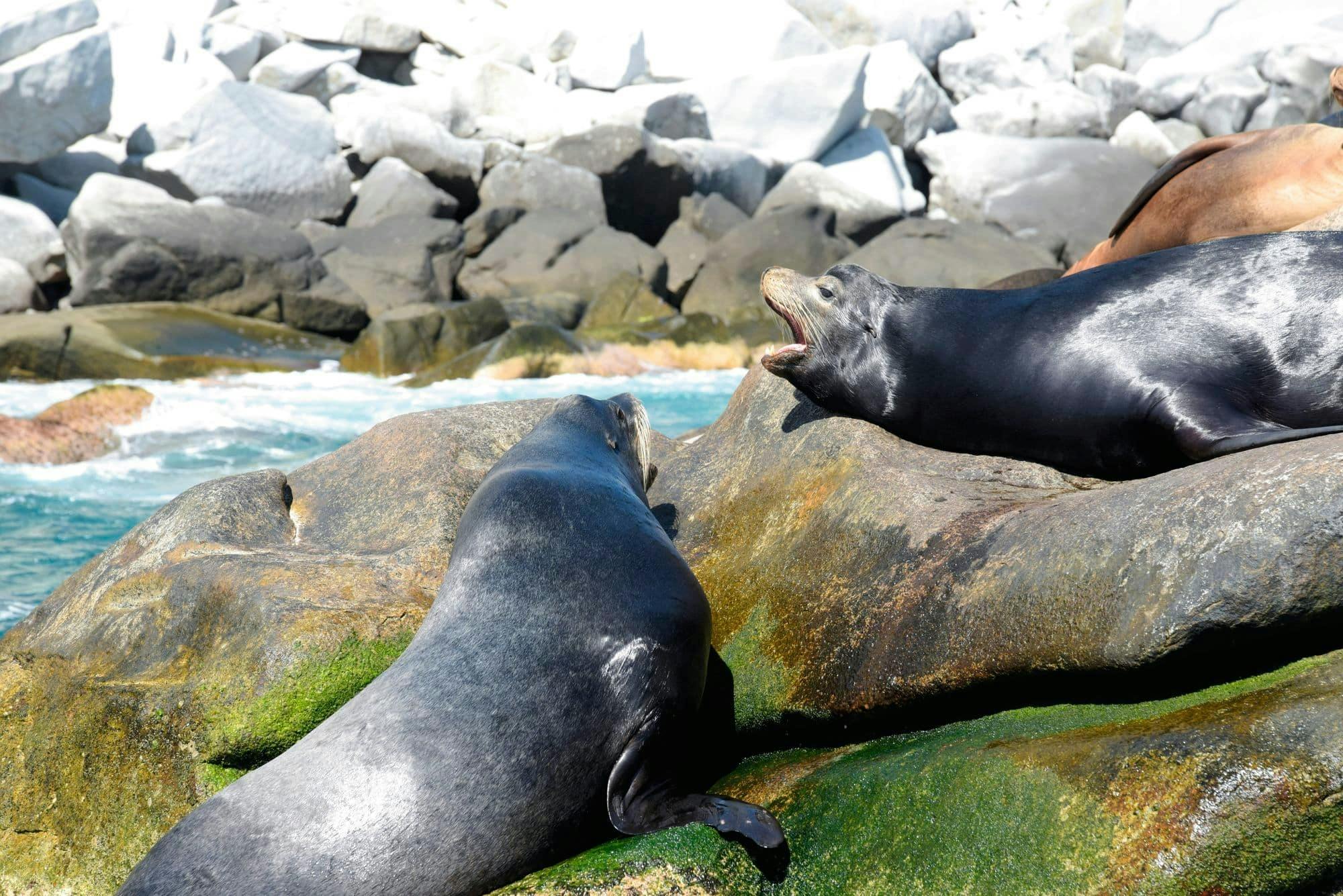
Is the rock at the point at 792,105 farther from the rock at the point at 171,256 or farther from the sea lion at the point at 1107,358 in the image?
the sea lion at the point at 1107,358

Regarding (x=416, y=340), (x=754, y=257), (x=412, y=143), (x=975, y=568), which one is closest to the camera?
(x=975, y=568)

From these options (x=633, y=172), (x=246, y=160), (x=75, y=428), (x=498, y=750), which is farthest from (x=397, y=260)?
(x=498, y=750)

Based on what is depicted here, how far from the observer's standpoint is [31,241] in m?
21.0

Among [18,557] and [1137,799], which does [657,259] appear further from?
[1137,799]

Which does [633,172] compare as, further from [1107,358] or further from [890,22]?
[1107,358]

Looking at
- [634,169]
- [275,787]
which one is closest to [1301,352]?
[275,787]

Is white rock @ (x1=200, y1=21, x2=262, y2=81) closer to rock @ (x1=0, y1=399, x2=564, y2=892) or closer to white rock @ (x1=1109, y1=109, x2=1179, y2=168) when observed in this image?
white rock @ (x1=1109, y1=109, x2=1179, y2=168)

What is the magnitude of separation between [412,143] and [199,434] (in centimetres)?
1442

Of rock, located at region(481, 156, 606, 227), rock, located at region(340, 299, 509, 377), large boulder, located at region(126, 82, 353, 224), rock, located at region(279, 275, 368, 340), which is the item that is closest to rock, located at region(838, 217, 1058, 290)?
rock, located at region(481, 156, 606, 227)

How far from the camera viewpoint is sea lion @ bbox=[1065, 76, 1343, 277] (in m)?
5.52

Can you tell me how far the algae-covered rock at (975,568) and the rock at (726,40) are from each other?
30054mm

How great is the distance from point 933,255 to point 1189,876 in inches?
797

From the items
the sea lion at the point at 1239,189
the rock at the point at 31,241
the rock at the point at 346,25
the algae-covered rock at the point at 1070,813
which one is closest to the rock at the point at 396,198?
the rock at the point at 31,241

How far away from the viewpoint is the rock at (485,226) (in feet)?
78.0
